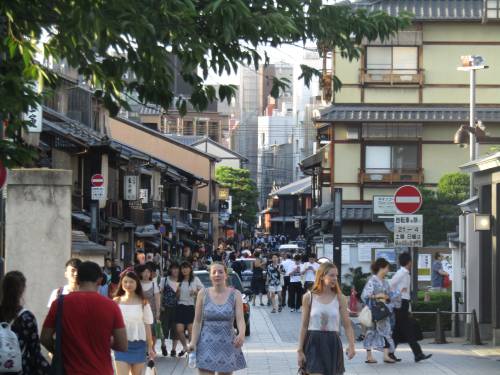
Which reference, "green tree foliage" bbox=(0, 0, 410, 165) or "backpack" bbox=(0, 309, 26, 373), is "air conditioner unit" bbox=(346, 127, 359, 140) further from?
"backpack" bbox=(0, 309, 26, 373)

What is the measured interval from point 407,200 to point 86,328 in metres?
14.4

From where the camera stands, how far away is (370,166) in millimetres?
44719

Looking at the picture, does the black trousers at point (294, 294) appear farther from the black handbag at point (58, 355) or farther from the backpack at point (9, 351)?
the backpack at point (9, 351)

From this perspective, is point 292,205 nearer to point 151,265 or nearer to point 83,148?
point 83,148

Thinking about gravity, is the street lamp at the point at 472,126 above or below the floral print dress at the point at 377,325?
above

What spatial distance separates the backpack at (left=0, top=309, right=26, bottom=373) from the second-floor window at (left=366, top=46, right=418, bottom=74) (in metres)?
35.7

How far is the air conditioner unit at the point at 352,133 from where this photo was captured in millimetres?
44438

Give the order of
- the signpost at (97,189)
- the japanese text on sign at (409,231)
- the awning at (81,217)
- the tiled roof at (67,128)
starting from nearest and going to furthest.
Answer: the japanese text on sign at (409,231), the signpost at (97,189), the tiled roof at (67,128), the awning at (81,217)

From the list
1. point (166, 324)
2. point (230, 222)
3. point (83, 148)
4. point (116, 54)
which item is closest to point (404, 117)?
point (83, 148)

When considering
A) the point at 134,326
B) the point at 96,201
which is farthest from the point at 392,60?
the point at 134,326

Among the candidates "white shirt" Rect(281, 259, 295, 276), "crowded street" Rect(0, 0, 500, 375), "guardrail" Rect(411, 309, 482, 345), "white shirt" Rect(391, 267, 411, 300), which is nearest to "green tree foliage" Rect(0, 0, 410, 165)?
"crowded street" Rect(0, 0, 500, 375)

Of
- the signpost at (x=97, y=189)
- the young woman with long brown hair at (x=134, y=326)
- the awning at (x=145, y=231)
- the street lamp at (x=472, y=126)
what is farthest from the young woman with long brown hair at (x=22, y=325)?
the awning at (x=145, y=231)

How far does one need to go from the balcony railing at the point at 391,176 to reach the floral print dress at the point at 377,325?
84.6 ft

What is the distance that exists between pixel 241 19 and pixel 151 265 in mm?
9563
